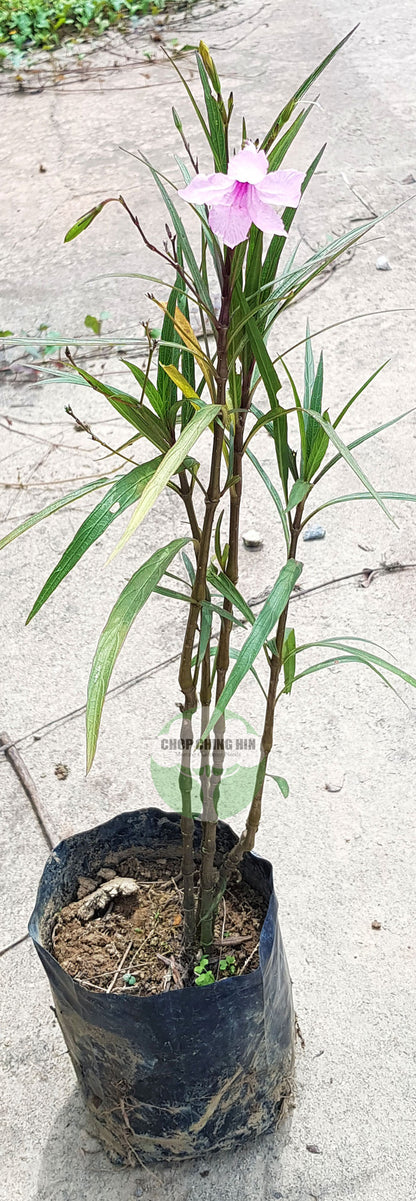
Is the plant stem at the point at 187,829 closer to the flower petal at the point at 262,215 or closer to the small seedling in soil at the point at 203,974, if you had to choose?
the small seedling in soil at the point at 203,974

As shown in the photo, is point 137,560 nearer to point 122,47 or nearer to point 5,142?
point 5,142

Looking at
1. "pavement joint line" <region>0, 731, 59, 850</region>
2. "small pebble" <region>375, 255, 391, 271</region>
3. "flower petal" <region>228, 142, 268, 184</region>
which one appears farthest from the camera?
"small pebble" <region>375, 255, 391, 271</region>

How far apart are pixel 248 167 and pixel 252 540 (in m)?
1.51

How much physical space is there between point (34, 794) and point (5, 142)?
2.92 metres

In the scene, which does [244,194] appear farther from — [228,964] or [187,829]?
[228,964]

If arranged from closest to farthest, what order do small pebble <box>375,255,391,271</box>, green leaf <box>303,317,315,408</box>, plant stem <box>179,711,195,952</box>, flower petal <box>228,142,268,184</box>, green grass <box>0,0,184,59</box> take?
flower petal <box>228,142,268,184</box>
green leaf <box>303,317,315,408</box>
plant stem <box>179,711,195,952</box>
small pebble <box>375,255,391,271</box>
green grass <box>0,0,184,59</box>

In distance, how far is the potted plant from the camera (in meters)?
0.79

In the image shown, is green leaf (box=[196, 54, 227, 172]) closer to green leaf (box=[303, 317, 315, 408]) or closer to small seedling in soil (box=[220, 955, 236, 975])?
green leaf (box=[303, 317, 315, 408])

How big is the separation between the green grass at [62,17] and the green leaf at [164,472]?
444 cm

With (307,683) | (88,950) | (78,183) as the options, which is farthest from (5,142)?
(88,950)

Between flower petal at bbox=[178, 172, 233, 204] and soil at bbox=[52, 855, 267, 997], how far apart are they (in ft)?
2.87

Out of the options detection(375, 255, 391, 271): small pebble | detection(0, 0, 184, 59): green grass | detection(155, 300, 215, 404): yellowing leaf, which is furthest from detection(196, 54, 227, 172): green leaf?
detection(0, 0, 184, 59): green grass

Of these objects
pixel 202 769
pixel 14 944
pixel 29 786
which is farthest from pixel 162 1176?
pixel 29 786

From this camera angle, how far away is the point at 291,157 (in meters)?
3.39
